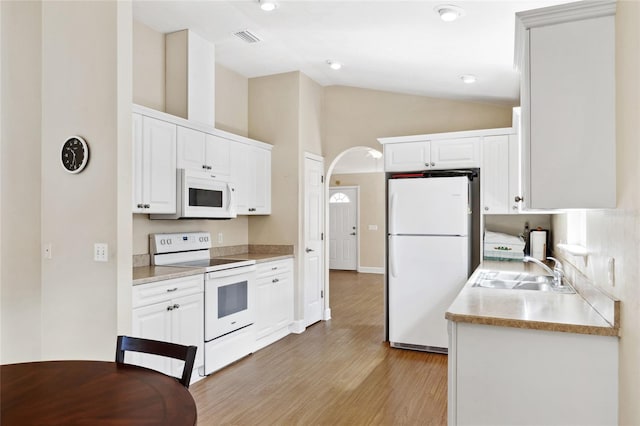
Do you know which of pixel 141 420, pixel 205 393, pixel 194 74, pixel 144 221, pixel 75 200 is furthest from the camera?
pixel 194 74

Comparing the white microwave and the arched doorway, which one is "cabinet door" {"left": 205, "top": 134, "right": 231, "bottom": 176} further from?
the arched doorway

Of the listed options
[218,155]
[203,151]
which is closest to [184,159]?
[203,151]

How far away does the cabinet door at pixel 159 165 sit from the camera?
10.9 ft

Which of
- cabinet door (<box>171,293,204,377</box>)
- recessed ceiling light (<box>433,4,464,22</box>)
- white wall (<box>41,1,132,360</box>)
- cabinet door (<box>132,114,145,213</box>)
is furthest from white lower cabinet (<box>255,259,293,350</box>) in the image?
recessed ceiling light (<box>433,4,464,22</box>)

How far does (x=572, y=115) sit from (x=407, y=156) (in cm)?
274

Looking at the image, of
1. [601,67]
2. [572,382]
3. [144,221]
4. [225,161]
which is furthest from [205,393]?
[601,67]

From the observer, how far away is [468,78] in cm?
400

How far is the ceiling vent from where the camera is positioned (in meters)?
3.94

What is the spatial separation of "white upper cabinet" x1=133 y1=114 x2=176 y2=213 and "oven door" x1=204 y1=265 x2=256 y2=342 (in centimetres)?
71

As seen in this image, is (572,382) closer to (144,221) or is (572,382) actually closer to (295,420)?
(295,420)

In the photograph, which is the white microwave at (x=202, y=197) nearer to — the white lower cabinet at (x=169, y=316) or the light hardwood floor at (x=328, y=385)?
the white lower cabinet at (x=169, y=316)

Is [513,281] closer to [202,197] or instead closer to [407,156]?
[407,156]

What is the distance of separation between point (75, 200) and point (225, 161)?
1760 mm

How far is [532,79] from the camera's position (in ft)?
5.87
